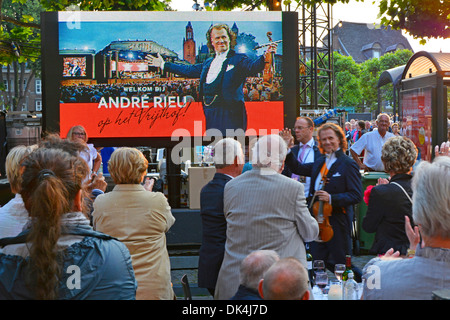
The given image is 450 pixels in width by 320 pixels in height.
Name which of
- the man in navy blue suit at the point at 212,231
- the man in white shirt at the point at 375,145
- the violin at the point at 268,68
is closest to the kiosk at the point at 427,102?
the man in white shirt at the point at 375,145

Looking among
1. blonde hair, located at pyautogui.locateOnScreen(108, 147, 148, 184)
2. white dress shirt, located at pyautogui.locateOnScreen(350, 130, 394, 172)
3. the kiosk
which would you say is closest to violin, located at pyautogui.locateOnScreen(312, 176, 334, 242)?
blonde hair, located at pyautogui.locateOnScreen(108, 147, 148, 184)

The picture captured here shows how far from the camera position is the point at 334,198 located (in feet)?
15.8

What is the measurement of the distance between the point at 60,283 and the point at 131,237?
71.9 inches

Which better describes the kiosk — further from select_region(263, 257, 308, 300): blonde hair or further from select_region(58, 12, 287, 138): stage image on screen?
select_region(263, 257, 308, 300): blonde hair

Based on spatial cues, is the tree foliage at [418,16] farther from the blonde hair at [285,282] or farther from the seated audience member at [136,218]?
the blonde hair at [285,282]

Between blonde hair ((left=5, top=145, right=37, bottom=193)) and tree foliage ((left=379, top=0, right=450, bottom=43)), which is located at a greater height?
tree foliage ((left=379, top=0, right=450, bottom=43))

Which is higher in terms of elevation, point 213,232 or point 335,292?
point 213,232

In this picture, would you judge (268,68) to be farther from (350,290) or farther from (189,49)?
(350,290)

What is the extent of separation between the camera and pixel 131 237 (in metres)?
3.68

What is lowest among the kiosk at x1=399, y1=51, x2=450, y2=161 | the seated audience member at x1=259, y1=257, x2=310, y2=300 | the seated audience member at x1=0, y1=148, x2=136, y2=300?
the seated audience member at x1=259, y1=257, x2=310, y2=300

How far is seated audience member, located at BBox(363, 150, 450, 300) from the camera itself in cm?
210

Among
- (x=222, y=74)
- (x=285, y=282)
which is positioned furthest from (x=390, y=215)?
(x=222, y=74)

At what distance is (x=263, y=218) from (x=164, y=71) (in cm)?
503
